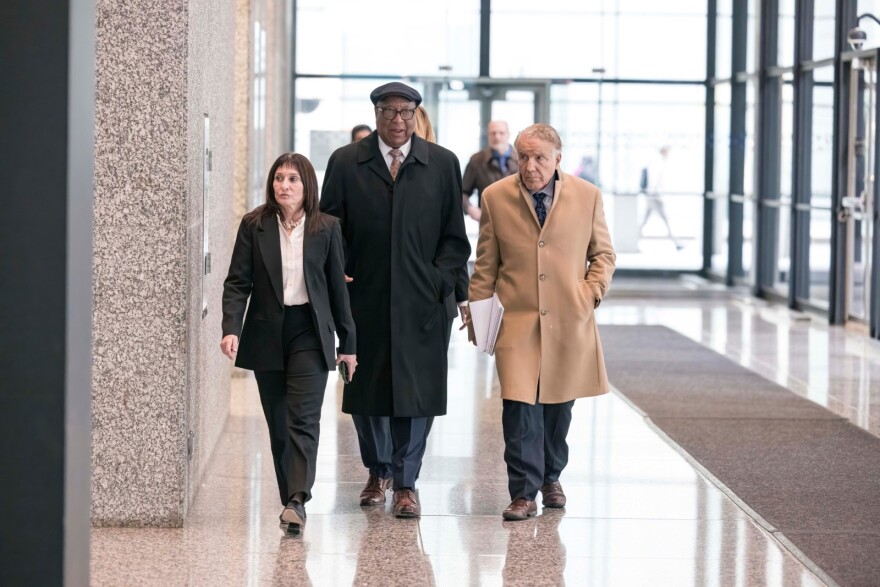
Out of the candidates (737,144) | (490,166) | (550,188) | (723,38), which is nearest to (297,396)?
(550,188)

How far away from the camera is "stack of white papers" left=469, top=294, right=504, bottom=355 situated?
5934mm

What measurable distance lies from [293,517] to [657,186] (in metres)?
15.3

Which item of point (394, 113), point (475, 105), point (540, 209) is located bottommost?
point (540, 209)

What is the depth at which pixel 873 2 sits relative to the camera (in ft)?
45.5

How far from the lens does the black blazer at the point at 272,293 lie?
5629 millimetres

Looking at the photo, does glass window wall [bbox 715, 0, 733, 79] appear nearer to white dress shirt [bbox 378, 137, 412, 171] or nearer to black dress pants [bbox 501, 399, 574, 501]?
white dress shirt [bbox 378, 137, 412, 171]

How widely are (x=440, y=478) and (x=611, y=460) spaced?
1069 millimetres

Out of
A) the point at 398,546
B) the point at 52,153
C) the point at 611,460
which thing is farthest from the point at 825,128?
the point at 52,153

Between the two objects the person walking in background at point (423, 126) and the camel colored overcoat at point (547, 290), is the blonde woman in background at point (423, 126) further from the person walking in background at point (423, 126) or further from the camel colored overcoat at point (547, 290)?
the camel colored overcoat at point (547, 290)

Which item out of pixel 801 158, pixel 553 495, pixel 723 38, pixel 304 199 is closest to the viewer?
pixel 304 199

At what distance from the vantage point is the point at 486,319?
5.95 meters

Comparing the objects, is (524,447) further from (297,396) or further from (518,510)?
(297,396)

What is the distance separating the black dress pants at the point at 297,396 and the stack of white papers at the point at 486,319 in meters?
0.71

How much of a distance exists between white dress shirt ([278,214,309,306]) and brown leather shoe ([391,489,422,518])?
3.28 ft
